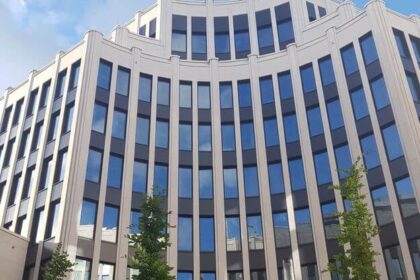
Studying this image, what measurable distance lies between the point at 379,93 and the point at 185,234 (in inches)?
701

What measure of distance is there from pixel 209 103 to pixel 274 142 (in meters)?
6.90

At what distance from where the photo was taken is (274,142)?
3956 centimetres

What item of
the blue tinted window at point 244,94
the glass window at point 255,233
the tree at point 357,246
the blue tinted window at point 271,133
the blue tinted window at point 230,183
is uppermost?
the blue tinted window at point 244,94

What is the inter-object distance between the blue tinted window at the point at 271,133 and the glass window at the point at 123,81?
12.0 metres

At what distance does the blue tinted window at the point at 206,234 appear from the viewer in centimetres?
3625

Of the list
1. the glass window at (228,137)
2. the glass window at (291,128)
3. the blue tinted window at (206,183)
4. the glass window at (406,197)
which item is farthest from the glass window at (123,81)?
the glass window at (406,197)

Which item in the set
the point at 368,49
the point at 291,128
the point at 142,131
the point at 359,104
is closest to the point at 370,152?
the point at 359,104

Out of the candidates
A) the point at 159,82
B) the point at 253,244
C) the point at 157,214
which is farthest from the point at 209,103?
the point at 157,214

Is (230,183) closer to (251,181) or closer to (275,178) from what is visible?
(251,181)

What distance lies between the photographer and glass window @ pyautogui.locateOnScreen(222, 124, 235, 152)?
4028 cm

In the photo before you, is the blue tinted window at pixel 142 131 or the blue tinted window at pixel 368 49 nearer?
the blue tinted window at pixel 368 49

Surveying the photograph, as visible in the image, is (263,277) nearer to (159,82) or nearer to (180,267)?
(180,267)

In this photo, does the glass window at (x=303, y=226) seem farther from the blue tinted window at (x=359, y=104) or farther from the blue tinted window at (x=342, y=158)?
the blue tinted window at (x=359, y=104)

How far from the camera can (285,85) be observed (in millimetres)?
41375
